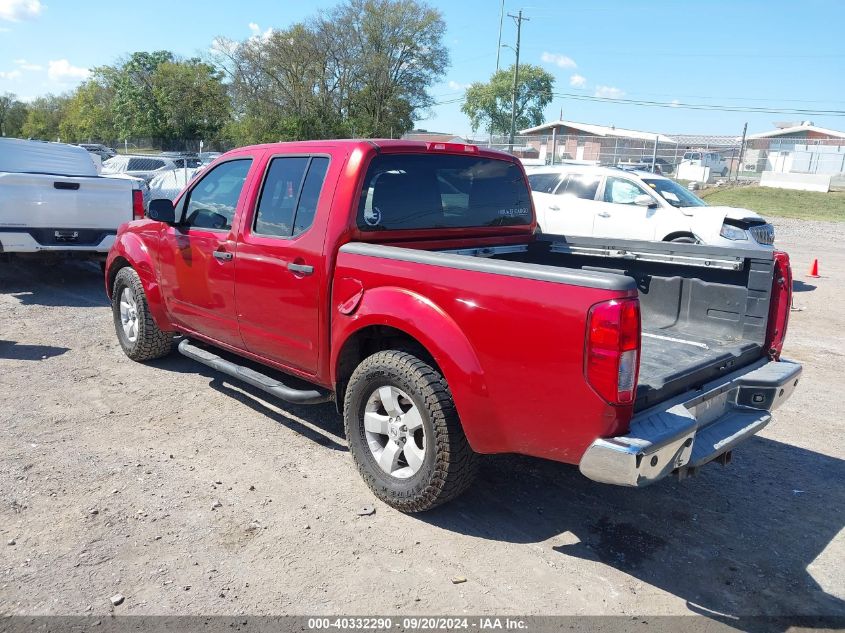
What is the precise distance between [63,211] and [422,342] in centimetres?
724

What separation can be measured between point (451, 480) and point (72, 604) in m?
1.81

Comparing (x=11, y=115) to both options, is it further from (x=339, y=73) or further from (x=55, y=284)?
(x=55, y=284)

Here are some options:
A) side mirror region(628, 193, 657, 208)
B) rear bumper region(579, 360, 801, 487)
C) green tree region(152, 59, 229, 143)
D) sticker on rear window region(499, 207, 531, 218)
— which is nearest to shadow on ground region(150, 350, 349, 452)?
sticker on rear window region(499, 207, 531, 218)

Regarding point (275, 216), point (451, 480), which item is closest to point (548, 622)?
point (451, 480)

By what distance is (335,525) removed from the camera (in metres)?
3.66

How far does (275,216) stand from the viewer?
4488 mm

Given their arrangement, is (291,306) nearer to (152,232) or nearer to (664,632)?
(152,232)

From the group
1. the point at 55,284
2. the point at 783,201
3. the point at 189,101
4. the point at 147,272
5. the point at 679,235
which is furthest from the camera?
the point at 189,101

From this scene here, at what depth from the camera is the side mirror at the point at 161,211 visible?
5191 mm

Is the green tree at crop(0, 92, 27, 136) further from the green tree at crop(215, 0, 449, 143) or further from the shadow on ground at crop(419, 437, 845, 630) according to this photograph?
the shadow on ground at crop(419, 437, 845, 630)

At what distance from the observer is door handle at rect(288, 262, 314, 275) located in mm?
4109

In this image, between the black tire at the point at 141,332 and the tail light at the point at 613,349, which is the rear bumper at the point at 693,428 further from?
the black tire at the point at 141,332

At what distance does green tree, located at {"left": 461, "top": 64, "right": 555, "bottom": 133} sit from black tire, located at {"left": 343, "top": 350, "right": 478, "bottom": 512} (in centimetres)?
8715

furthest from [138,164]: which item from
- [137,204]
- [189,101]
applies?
[189,101]
